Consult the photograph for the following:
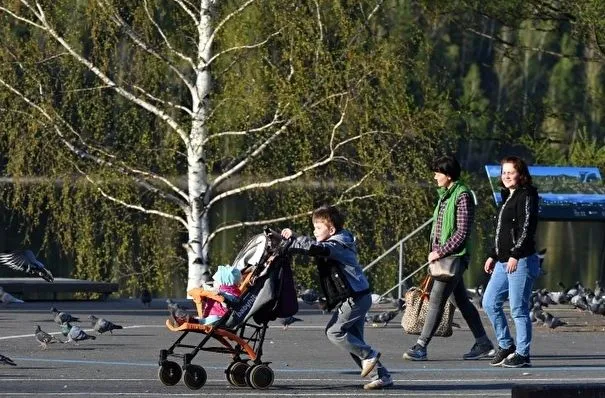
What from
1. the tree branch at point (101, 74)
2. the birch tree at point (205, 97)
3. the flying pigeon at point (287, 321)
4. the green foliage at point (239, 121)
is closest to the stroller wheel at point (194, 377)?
the flying pigeon at point (287, 321)

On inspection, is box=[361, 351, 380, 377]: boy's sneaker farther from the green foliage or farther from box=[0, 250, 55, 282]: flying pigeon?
the green foliage

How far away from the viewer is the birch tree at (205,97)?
24828 millimetres

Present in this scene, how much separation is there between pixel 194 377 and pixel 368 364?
1.20m

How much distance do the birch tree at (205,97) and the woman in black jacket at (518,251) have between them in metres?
10.6

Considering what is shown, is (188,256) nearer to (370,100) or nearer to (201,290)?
(370,100)

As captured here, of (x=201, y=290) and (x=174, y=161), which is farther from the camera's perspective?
(x=174, y=161)

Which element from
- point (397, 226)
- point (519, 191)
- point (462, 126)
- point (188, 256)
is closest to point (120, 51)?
point (188, 256)

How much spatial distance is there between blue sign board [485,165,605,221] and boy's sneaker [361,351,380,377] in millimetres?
11709

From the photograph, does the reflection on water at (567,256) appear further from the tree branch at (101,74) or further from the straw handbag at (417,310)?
the straw handbag at (417,310)

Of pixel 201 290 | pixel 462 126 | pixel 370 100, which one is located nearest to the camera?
pixel 201 290

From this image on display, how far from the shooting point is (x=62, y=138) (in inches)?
993

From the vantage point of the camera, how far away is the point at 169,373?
1188 cm

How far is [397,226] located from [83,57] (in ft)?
17.5

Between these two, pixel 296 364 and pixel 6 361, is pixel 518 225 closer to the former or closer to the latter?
pixel 296 364
